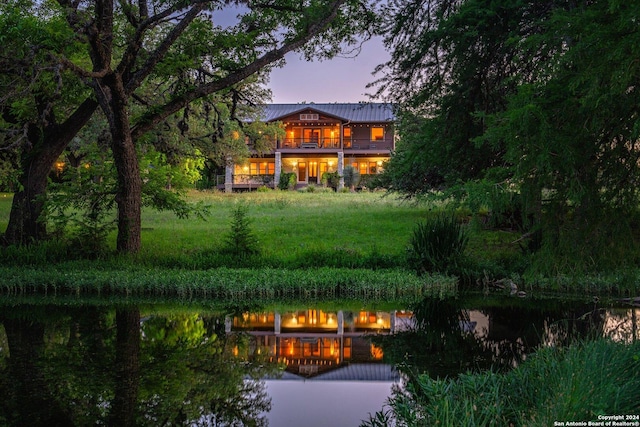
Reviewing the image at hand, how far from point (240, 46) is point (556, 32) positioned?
968 centimetres

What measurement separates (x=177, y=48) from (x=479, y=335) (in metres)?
10.7

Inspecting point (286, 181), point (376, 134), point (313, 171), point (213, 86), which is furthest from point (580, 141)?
point (376, 134)

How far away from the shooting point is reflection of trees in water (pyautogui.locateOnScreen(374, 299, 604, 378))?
321 inches

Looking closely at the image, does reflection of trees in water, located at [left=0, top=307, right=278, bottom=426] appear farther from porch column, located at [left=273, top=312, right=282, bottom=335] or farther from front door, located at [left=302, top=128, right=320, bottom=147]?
front door, located at [left=302, top=128, right=320, bottom=147]

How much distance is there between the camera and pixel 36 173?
1612cm

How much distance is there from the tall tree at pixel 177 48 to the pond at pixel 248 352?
406cm

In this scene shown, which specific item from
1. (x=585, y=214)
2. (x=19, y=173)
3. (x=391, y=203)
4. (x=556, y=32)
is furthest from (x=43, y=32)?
(x=391, y=203)

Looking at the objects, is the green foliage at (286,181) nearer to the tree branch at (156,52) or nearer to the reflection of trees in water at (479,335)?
the tree branch at (156,52)

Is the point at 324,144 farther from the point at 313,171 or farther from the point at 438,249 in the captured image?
the point at 438,249

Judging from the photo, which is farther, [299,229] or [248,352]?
[299,229]

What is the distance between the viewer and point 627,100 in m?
6.09

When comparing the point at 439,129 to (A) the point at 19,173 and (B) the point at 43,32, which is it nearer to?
(B) the point at 43,32

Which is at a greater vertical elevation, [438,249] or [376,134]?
[376,134]

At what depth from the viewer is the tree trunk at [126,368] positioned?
6.07 m
